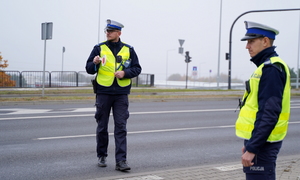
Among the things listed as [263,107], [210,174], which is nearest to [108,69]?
[210,174]

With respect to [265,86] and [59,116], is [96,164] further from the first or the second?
[59,116]

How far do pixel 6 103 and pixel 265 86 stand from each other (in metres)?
14.6

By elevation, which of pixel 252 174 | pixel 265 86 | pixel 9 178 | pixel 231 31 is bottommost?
pixel 9 178

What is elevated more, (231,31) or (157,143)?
(231,31)

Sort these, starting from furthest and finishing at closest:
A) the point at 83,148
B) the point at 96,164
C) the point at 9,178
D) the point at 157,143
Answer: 1. the point at 157,143
2. the point at 83,148
3. the point at 96,164
4. the point at 9,178

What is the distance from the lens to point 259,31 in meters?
3.32

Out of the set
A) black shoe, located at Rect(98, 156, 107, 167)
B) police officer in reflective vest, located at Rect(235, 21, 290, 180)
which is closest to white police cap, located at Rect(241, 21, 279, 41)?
police officer in reflective vest, located at Rect(235, 21, 290, 180)

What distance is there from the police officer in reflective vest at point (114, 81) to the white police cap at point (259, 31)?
2.87m

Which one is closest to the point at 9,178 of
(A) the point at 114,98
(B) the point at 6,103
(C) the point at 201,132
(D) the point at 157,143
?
(A) the point at 114,98

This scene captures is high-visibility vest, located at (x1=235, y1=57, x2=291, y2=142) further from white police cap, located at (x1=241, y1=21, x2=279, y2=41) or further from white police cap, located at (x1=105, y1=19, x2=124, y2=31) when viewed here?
white police cap, located at (x1=105, y1=19, x2=124, y2=31)

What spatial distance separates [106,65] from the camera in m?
6.07

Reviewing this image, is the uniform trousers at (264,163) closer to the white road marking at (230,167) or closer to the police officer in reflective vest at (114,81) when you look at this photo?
the white road marking at (230,167)

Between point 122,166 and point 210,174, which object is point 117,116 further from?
point 210,174

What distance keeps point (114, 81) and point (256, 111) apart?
125 inches
